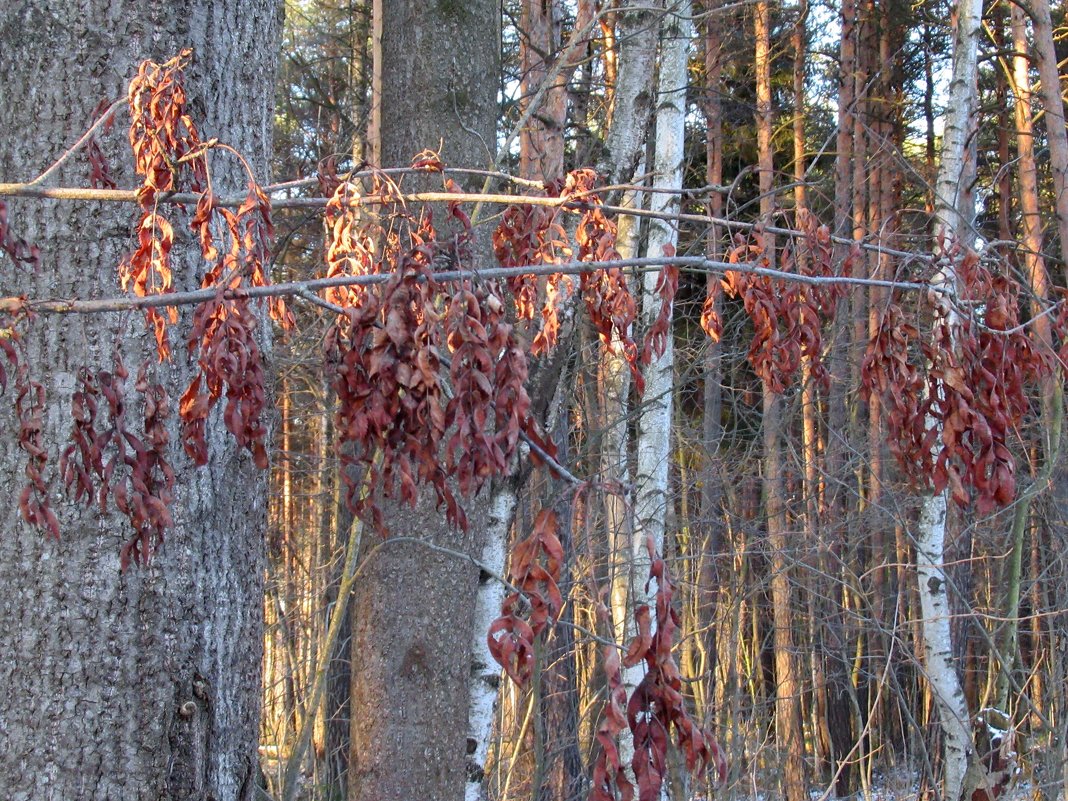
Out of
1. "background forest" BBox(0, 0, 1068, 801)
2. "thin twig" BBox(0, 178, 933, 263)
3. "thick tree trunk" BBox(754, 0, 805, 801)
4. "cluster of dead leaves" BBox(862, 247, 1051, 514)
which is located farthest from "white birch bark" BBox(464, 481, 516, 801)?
"thick tree trunk" BBox(754, 0, 805, 801)

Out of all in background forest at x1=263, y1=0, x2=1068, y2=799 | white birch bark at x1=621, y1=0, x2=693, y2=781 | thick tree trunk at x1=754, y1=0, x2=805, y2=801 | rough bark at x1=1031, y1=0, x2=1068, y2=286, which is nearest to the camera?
white birch bark at x1=621, y1=0, x2=693, y2=781

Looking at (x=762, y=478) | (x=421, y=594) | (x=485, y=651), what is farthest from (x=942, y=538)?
(x=421, y=594)

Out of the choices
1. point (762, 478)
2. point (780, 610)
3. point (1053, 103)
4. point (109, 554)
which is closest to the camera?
point (109, 554)

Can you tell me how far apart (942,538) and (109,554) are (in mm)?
5675

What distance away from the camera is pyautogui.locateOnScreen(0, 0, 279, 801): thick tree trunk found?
2.55 meters

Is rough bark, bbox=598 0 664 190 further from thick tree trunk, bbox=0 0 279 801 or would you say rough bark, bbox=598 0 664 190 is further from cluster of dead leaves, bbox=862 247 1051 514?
cluster of dead leaves, bbox=862 247 1051 514

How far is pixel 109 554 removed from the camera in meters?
2.58

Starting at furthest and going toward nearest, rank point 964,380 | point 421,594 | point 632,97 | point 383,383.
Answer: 1. point 632,97
2. point 421,594
3. point 964,380
4. point 383,383

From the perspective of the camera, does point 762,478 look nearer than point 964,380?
No

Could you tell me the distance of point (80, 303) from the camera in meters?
1.83

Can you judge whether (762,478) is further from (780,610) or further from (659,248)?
(659,248)

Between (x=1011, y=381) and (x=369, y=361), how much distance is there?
1.47m

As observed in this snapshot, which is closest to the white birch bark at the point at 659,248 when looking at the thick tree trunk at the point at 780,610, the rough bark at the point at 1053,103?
the thick tree trunk at the point at 780,610

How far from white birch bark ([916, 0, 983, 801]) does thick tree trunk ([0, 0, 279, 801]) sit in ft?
14.9
